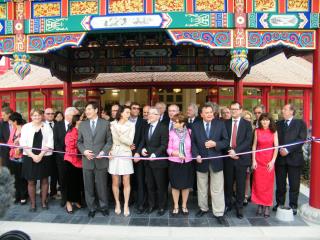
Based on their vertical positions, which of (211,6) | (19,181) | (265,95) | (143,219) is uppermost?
(211,6)

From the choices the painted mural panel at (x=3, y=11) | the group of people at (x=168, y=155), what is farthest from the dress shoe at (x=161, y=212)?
the painted mural panel at (x=3, y=11)

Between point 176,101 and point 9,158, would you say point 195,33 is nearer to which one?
point 9,158

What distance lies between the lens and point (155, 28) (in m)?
4.78

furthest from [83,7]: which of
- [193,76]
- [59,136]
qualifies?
[193,76]

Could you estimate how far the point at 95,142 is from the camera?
487cm

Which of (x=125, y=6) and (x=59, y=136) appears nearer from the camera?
(x=125, y=6)

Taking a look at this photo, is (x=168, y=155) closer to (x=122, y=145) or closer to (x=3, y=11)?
(x=122, y=145)

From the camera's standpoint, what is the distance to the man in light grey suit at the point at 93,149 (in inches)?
192

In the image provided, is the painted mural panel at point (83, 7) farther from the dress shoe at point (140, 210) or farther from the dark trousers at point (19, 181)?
the dress shoe at point (140, 210)

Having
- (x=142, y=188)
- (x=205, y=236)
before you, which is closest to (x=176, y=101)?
(x=142, y=188)

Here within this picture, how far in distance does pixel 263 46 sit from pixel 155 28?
5.71 ft

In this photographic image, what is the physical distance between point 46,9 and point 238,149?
12.8 ft

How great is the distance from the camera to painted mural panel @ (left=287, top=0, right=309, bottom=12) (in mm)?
4770

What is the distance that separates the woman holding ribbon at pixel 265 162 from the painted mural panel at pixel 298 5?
1723mm
